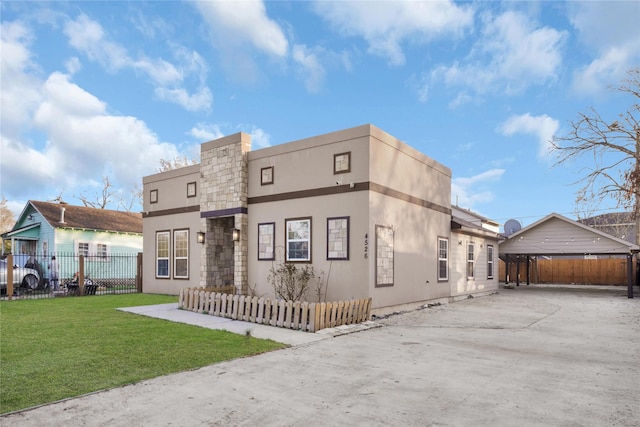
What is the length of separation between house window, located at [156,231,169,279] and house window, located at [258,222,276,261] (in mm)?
5985

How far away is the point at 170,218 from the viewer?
56.0 feet

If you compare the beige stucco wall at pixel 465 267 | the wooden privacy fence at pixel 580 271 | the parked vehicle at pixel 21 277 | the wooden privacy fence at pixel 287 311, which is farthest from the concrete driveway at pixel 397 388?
the wooden privacy fence at pixel 580 271

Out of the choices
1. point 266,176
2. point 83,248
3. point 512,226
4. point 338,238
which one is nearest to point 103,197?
point 83,248

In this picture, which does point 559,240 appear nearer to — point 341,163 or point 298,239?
point 341,163

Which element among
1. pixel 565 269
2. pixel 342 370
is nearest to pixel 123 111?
pixel 342 370

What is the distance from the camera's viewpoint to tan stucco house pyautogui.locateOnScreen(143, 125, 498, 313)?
11172 mm

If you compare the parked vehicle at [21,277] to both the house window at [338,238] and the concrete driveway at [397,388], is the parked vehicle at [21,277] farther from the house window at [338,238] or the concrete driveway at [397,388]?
the concrete driveway at [397,388]

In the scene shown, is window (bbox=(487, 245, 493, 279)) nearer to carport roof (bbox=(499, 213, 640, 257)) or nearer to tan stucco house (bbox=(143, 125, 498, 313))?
carport roof (bbox=(499, 213, 640, 257))

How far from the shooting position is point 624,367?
20.7 ft

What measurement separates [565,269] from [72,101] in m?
32.7

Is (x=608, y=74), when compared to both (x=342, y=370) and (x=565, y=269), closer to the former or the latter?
(x=342, y=370)

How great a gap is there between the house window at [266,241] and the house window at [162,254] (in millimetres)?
5985

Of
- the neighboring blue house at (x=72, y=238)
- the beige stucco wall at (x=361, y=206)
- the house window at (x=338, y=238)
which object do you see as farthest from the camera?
the neighboring blue house at (x=72, y=238)

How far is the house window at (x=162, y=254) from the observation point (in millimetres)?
17109
